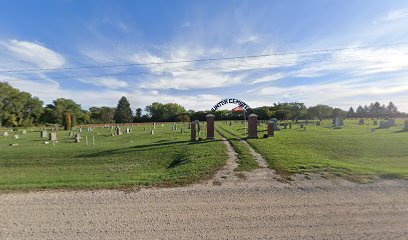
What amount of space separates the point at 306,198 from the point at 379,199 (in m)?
1.69

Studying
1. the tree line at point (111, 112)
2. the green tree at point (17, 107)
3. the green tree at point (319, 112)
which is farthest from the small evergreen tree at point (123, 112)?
the green tree at point (319, 112)

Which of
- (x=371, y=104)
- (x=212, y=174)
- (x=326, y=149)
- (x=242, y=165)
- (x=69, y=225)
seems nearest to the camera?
(x=69, y=225)

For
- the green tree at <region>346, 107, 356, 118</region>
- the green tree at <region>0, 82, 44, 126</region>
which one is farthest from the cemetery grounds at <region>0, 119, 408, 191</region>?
the green tree at <region>346, 107, 356, 118</region>

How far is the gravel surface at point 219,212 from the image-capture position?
174 inches

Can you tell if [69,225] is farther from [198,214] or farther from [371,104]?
[371,104]

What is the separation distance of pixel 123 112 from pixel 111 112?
308 inches

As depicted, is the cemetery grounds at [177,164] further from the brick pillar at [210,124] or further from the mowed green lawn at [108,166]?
the brick pillar at [210,124]

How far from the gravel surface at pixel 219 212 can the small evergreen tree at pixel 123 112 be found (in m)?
87.8

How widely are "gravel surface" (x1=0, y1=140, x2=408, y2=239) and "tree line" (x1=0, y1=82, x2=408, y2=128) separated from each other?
146ft

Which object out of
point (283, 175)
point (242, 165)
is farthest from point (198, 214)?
point (242, 165)

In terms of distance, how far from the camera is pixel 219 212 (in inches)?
206

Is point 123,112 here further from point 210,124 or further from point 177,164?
point 177,164

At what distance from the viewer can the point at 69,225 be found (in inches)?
188

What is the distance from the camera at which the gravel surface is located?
442 centimetres
